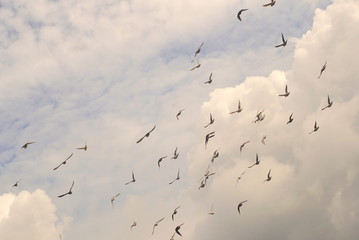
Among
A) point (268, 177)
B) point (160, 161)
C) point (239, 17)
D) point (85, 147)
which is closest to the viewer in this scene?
point (239, 17)

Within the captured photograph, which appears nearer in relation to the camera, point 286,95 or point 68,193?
point 68,193

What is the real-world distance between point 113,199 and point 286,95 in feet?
100

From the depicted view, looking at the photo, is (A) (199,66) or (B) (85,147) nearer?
(B) (85,147)

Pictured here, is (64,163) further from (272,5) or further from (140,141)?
(272,5)

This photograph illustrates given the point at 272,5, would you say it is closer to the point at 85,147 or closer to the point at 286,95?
the point at 286,95

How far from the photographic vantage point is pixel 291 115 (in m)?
79.3

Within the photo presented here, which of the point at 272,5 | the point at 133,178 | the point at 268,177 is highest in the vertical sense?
the point at 272,5

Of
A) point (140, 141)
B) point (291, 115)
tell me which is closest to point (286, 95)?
point (291, 115)

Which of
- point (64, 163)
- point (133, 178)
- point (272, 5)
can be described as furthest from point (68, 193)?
point (272, 5)

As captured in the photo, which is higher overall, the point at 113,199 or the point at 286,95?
the point at 286,95

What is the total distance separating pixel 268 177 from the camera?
7869 cm

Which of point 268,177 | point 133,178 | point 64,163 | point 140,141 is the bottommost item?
point 268,177

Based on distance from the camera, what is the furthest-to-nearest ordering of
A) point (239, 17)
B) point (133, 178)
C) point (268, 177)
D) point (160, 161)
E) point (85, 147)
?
1. point (268, 177)
2. point (133, 178)
3. point (160, 161)
4. point (85, 147)
5. point (239, 17)

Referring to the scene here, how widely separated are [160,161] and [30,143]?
59.7 ft
